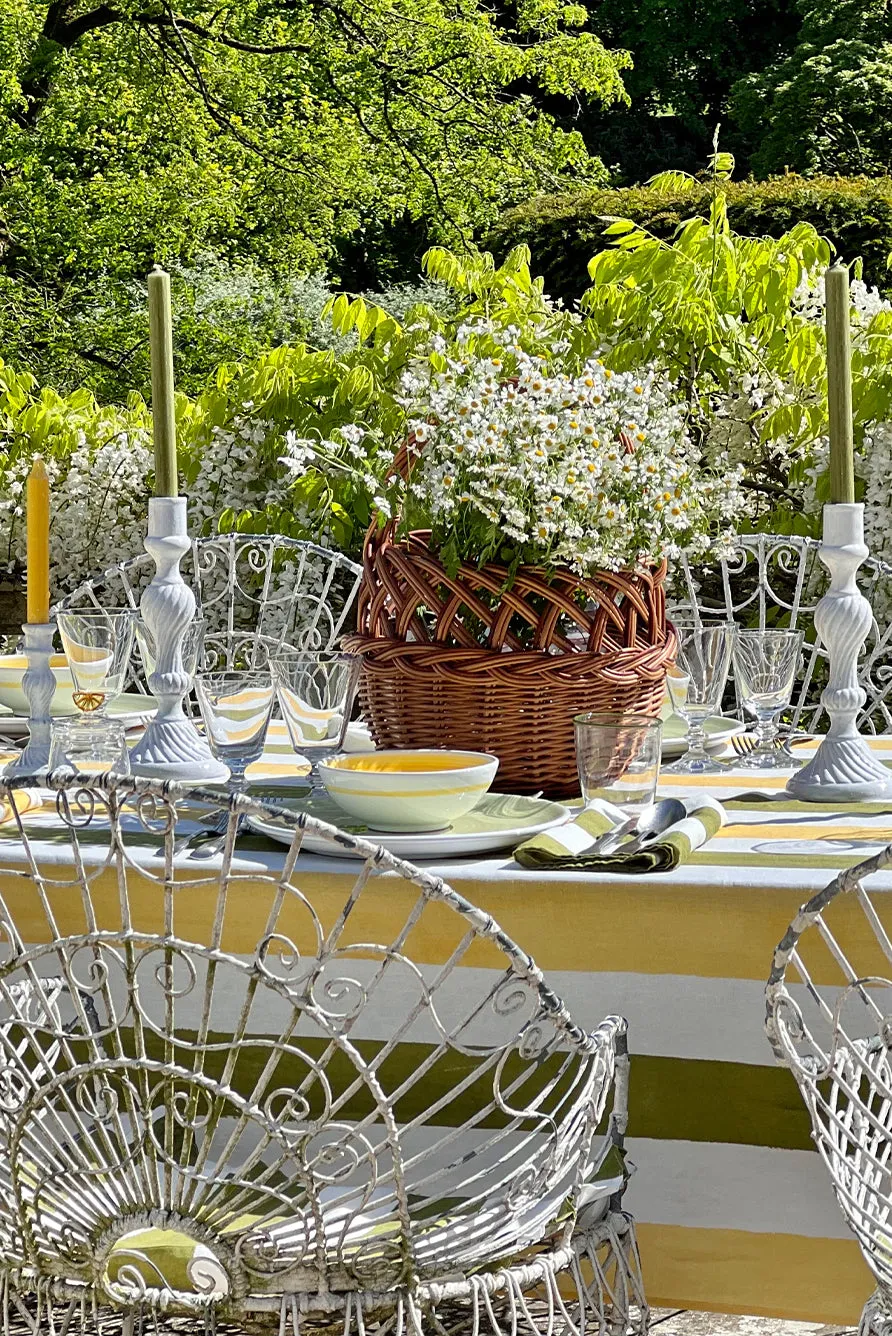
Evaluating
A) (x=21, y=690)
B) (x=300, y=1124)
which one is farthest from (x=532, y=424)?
(x=21, y=690)

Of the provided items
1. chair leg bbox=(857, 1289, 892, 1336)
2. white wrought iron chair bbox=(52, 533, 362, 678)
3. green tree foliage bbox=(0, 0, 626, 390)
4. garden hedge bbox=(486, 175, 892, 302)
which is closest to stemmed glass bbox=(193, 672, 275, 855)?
chair leg bbox=(857, 1289, 892, 1336)

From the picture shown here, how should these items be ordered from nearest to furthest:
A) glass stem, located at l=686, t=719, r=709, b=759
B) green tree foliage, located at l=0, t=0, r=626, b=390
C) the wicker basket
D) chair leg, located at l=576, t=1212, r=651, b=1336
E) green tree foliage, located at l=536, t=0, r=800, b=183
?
chair leg, located at l=576, t=1212, r=651, b=1336 → the wicker basket → glass stem, located at l=686, t=719, r=709, b=759 → green tree foliage, located at l=0, t=0, r=626, b=390 → green tree foliage, located at l=536, t=0, r=800, b=183

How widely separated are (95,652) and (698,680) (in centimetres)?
83

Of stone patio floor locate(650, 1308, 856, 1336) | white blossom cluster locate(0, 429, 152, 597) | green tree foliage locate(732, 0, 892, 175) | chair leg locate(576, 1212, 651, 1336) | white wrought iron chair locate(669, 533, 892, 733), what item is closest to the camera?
chair leg locate(576, 1212, 651, 1336)

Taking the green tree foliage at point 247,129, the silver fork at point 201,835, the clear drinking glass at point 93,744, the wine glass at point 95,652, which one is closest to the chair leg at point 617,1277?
the silver fork at point 201,835

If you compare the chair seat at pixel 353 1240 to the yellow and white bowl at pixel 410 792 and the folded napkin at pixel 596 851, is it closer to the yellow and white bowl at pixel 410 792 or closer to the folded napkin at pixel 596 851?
the folded napkin at pixel 596 851

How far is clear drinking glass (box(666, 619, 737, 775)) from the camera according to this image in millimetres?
1969

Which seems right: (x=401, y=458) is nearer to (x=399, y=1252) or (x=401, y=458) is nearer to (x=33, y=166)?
(x=399, y=1252)

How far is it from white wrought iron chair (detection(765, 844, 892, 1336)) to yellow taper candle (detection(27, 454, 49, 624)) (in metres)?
1.07

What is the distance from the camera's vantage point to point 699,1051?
59.2 inches

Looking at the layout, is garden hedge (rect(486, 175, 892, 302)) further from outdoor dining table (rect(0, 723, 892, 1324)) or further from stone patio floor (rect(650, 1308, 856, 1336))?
outdoor dining table (rect(0, 723, 892, 1324))

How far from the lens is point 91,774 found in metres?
1.17

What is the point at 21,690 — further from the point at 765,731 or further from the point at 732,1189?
the point at 732,1189

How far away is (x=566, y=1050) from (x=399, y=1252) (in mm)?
338
